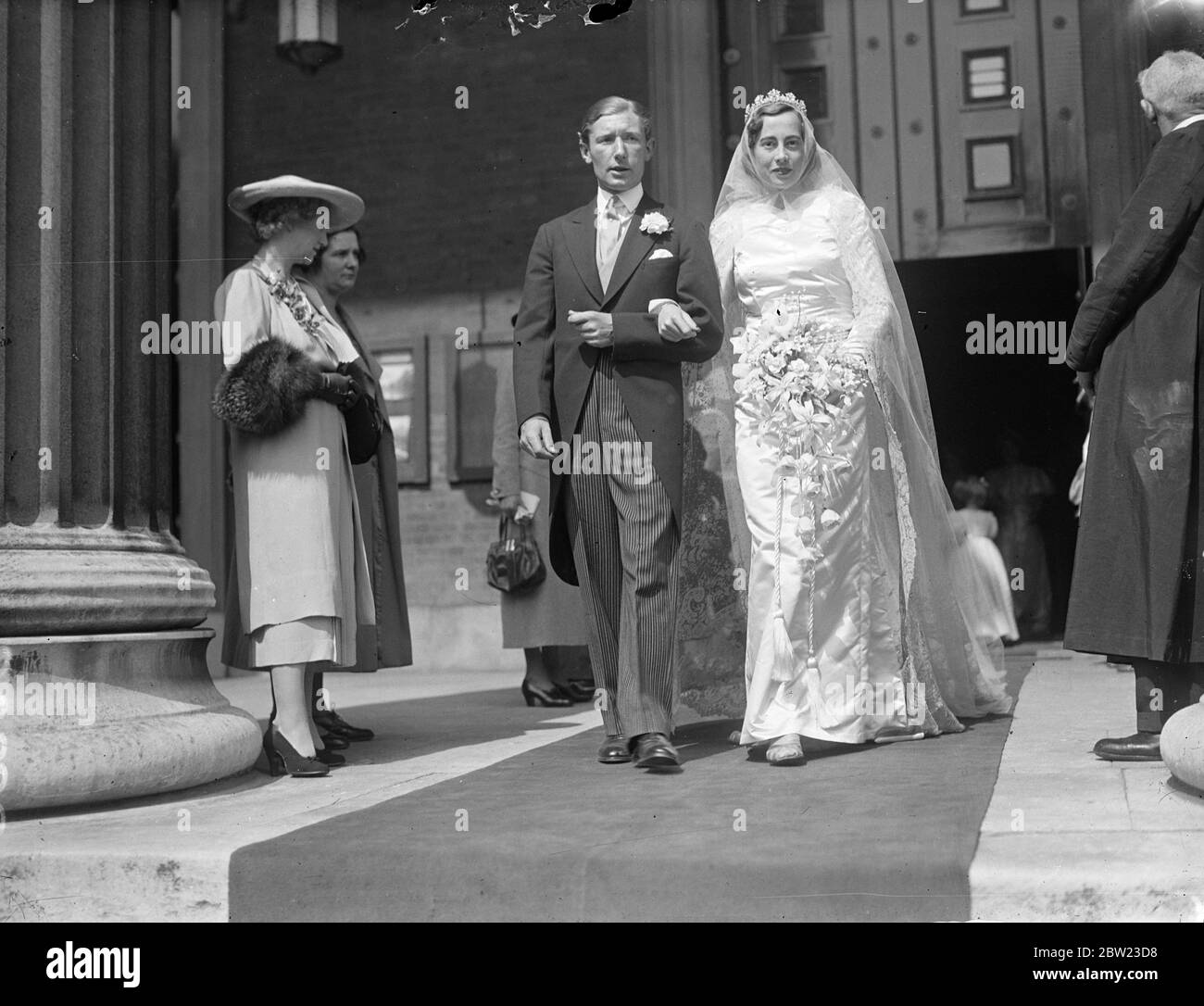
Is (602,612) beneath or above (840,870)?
above

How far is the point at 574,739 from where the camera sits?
Result: 18.1 ft

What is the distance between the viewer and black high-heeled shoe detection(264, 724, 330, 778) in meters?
4.69

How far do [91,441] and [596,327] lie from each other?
161 centimetres

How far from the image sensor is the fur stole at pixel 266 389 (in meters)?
4.59

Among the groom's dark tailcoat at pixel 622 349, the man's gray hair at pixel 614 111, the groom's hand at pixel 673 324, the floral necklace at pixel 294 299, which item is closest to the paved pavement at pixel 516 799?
the groom's dark tailcoat at pixel 622 349

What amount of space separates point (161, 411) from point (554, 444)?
1.31 meters

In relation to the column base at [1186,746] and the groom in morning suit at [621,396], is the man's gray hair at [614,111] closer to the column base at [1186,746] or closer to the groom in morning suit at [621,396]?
the groom in morning suit at [621,396]

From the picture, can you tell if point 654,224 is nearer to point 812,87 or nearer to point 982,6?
point 812,87

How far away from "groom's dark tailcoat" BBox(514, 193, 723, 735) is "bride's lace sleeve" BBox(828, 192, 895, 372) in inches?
20.9

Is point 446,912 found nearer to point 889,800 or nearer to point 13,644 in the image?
point 889,800
